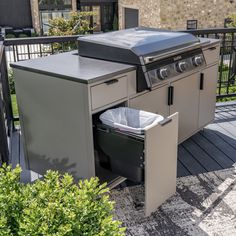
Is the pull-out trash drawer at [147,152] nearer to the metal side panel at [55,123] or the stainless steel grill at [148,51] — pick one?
the metal side panel at [55,123]

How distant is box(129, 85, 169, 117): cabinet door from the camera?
2.56 m

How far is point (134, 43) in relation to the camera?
8.12 ft

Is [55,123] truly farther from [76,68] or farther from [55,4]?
[55,4]

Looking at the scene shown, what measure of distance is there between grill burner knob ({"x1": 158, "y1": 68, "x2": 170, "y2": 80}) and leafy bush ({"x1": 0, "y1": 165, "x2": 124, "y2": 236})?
51.6 inches

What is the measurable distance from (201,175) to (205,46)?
114 cm

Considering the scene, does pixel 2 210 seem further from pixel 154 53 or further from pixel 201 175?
pixel 201 175

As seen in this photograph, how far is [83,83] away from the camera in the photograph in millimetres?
2135

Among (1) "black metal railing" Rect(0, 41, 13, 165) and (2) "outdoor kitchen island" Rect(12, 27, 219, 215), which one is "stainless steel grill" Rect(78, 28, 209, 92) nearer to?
(2) "outdoor kitchen island" Rect(12, 27, 219, 215)

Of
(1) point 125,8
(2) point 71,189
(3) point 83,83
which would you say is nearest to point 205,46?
(3) point 83,83

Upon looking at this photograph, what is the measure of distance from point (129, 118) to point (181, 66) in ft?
2.35

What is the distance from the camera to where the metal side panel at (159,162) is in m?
2.08

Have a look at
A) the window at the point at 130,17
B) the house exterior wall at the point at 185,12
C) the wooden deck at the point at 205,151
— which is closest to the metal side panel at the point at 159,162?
the wooden deck at the point at 205,151

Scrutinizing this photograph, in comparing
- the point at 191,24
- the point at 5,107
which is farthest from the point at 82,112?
the point at 191,24

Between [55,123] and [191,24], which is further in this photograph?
[191,24]
